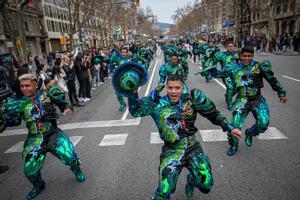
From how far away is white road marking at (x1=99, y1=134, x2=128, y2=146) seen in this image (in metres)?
5.55

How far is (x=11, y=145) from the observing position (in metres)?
6.12

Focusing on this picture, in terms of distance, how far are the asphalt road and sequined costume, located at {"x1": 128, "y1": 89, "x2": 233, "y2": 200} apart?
76 cm

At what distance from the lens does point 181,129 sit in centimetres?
297

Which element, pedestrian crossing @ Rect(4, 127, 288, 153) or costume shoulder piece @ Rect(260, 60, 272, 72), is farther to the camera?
pedestrian crossing @ Rect(4, 127, 288, 153)

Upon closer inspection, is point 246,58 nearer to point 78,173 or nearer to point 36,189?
point 78,173

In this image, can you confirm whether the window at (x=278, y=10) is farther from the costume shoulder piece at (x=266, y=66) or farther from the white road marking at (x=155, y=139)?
the white road marking at (x=155, y=139)

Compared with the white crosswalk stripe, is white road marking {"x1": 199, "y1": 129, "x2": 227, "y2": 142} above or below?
above

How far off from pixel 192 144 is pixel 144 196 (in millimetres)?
1157

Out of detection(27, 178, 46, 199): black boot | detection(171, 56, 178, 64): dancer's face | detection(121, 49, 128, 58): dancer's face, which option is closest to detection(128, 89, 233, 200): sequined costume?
detection(27, 178, 46, 199): black boot

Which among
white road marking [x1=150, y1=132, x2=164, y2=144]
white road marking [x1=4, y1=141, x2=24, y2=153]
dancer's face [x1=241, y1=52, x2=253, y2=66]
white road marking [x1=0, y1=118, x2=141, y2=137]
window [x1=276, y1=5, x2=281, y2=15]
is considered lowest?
white road marking [x1=4, y1=141, x2=24, y2=153]

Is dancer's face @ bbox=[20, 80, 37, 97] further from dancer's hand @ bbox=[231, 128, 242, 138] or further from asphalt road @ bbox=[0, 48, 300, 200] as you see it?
dancer's hand @ bbox=[231, 128, 242, 138]

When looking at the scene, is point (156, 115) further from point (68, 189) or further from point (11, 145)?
point (11, 145)

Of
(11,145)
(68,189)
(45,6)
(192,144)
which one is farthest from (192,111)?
(45,6)

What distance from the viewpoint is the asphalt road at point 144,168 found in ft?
11.6
